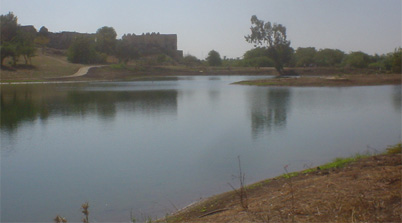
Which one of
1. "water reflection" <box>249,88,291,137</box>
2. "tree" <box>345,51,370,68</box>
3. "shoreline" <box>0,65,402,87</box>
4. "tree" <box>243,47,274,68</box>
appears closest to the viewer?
"water reflection" <box>249,88,291,137</box>

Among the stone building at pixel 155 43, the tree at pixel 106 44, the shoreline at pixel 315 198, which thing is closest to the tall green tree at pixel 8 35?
the tree at pixel 106 44

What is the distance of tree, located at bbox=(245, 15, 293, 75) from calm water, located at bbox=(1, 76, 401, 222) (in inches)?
1397

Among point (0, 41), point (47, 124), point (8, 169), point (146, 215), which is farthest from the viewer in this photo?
point (0, 41)

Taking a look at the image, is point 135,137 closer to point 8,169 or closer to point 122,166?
point 122,166

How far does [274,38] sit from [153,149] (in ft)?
156

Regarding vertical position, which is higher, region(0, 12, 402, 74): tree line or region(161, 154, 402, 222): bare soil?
region(0, 12, 402, 74): tree line

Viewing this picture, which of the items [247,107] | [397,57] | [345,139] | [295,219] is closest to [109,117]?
[247,107]

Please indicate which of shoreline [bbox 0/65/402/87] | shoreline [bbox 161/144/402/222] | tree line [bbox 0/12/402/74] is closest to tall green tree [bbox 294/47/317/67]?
tree line [bbox 0/12/402/74]

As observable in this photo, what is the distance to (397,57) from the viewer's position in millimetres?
42906

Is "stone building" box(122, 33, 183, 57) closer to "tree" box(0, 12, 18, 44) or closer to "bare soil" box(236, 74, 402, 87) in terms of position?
"tree" box(0, 12, 18, 44)

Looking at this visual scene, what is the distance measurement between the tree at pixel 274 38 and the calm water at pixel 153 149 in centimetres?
3549

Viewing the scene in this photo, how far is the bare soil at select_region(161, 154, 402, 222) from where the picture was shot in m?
4.50

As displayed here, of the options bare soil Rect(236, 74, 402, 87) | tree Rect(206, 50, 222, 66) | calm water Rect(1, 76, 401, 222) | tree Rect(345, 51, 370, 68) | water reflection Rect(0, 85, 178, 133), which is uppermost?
Result: tree Rect(206, 50, 222, 66)

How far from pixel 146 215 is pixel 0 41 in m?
49.2
